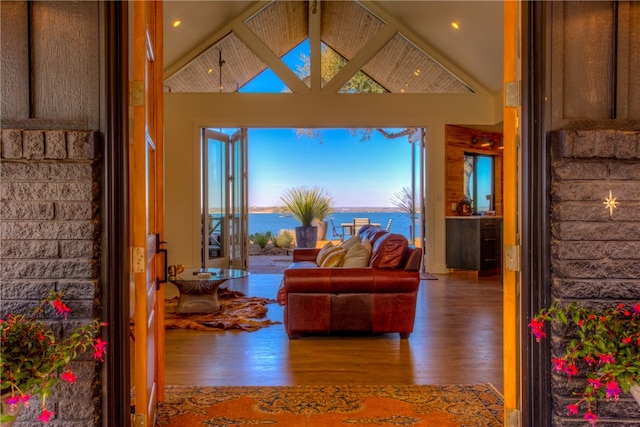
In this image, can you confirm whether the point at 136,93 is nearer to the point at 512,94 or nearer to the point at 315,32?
the point at 512,94

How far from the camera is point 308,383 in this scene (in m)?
2.93

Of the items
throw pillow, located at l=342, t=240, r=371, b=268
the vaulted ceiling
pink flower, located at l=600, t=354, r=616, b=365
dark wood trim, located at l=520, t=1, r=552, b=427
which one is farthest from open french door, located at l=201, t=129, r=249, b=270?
pink flower, located at l=600, t=354, r=616, b=365

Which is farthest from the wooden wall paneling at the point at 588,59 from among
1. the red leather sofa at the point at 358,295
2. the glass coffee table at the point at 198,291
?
the glass coffee table at the point at 198,291

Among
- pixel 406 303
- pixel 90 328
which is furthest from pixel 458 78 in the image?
pixel 90 328

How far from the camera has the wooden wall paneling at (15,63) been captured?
1713mm

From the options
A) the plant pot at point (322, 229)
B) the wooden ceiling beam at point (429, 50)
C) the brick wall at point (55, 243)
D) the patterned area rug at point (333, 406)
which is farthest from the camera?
the plant pot at point (322, 229)

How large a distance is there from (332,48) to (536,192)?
20.4 ft

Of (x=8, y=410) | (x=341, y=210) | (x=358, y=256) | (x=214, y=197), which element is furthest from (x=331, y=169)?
(x=8, y=410)

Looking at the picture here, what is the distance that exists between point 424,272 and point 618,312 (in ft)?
19.9

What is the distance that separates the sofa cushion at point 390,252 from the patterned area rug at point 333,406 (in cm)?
117

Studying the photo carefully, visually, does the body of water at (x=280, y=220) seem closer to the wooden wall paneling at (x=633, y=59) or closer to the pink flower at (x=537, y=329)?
the wooden wall paneling at (x=633, y=59)

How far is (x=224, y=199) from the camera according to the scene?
311 inches

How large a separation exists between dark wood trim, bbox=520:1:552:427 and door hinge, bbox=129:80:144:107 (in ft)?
4.80

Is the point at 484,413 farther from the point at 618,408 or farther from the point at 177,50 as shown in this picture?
the point at 177,50
